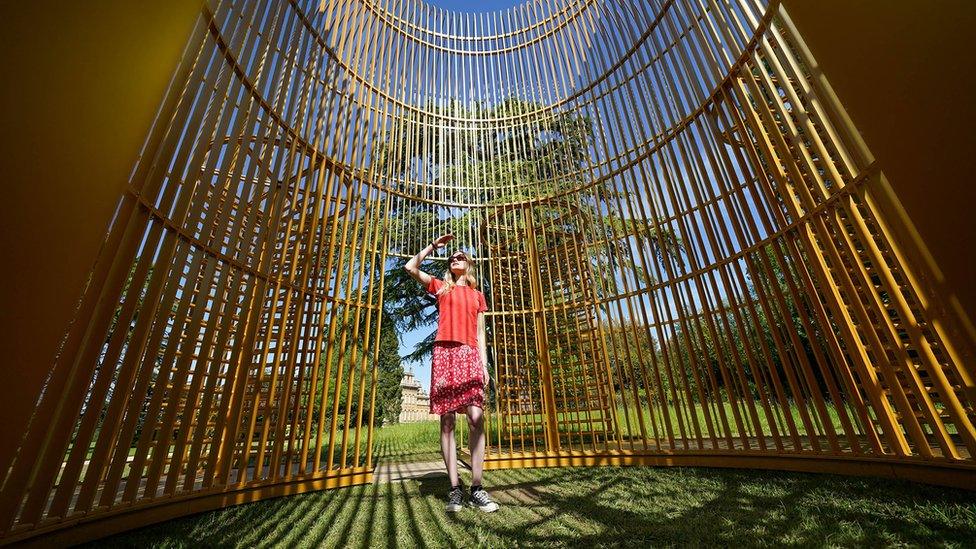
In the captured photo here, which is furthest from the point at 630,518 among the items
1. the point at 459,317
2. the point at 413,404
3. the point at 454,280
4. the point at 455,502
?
the point at 413,404

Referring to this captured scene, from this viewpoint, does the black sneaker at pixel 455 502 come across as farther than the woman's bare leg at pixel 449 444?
No

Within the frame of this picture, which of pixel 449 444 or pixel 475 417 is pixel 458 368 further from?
pixel 449 444

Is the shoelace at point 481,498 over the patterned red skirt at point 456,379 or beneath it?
beneath

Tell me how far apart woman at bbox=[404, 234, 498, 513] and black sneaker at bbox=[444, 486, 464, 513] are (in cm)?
3

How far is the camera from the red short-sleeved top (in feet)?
9.95

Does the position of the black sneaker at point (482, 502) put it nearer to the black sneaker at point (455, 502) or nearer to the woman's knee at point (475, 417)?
the black sneaker at point (455, 502)

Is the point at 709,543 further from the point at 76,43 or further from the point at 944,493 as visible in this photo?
the point at 76,43

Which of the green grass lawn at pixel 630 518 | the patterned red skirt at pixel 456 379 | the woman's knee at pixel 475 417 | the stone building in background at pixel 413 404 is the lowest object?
the green grass lawn at pixel 630 518

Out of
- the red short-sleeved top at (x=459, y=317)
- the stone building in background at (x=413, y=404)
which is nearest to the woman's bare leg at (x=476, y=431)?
the red short-sleeved top at (x=459, y=317)

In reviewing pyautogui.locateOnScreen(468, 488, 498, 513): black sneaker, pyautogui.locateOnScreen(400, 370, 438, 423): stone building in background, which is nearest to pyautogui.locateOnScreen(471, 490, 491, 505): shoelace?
pyautogui.locateOnScreen(468, 488, 498, 513): black sneaker

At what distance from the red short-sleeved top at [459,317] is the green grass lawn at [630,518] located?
1149mm

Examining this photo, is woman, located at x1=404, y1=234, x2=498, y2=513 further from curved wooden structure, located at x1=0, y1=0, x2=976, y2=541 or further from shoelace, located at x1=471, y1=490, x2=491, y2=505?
curved wooden structure, located at x1=0, y1=0, x2=976, y2=541

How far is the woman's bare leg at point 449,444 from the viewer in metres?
2.71

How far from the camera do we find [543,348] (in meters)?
4.93
